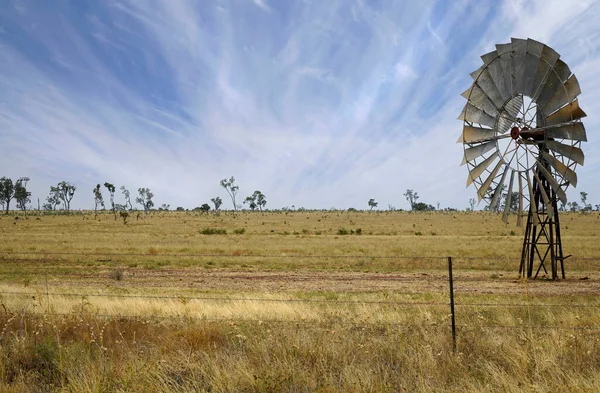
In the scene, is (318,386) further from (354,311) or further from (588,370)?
(354,311)

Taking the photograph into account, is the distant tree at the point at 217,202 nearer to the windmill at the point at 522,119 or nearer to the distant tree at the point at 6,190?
the distant tree at the point at 6,190

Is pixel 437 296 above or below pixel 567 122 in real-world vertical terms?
below

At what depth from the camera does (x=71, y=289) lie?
51.6 feet

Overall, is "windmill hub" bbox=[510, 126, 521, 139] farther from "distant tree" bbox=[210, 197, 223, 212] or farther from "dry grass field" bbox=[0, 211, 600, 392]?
"distant tree" bbox=[210, 197, 223, 212]

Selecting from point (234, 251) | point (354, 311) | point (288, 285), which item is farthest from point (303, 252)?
Result: point (354, 311)

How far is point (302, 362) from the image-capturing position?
21.0 ft

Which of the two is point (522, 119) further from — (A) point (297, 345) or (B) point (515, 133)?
(A) point (297, 345)

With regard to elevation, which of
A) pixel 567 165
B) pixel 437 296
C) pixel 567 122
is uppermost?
pixel 567 122

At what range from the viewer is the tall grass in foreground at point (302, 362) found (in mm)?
5539

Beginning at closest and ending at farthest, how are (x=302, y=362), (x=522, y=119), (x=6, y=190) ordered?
(x=302, y=362) → (x=522, y=119) → (x=6, y=190)

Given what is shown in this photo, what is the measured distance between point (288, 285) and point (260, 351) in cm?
1216

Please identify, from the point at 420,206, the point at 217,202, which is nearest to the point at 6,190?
the point at 217,202

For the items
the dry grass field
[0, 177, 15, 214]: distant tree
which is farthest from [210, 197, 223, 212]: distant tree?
the dry grass field

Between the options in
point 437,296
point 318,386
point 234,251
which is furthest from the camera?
point 234,251
